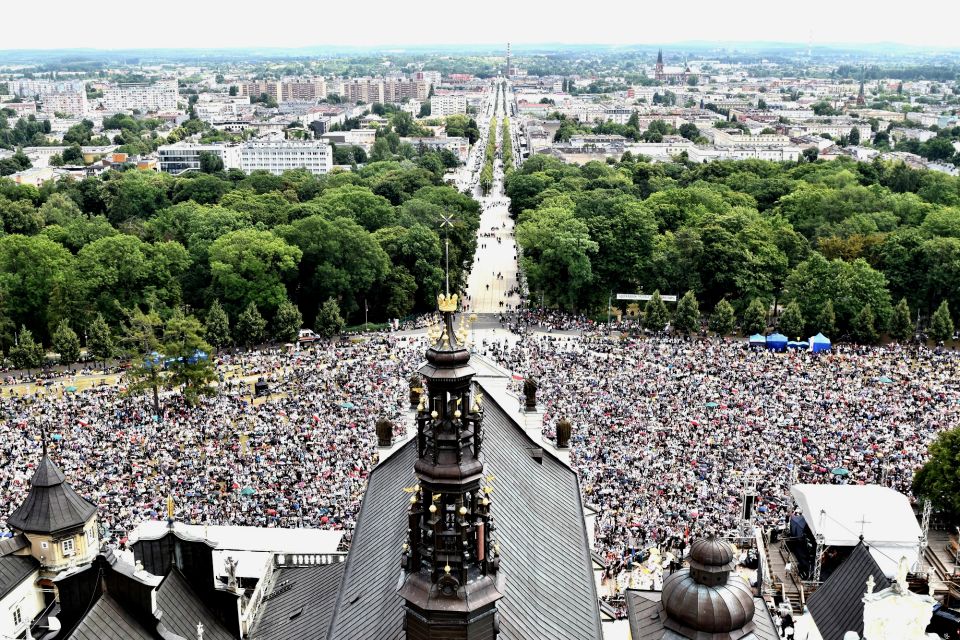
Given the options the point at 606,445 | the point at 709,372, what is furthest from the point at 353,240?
the point at 606,445

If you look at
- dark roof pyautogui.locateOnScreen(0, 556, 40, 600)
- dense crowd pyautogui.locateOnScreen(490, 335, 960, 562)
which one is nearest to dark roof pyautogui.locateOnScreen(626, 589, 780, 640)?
dense crowd pyautogui.locateOnScreen(490, 335, 960, 562)

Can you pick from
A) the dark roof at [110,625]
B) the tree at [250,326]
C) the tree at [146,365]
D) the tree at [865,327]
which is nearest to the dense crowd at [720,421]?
the tree at [865,327]

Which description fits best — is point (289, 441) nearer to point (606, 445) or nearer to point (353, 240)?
point (606, 445)

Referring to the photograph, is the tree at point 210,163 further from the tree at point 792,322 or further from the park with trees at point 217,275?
the tree at point 792,322

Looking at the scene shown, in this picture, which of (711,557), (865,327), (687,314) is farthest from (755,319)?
(711,557)

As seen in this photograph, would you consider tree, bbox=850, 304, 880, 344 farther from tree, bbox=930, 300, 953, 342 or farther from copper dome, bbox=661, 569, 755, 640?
copper dome, bbox=661, 569, 755, 640
